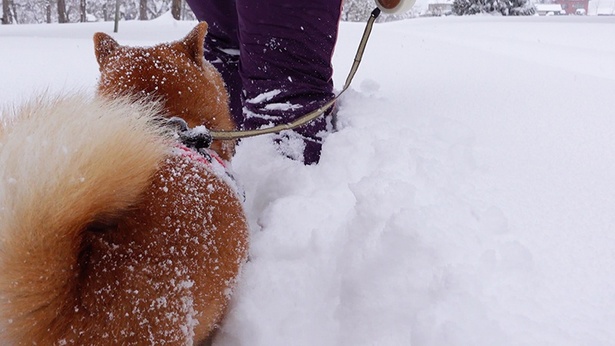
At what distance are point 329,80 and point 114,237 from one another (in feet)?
3.50

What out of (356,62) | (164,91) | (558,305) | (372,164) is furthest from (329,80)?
(558,305)

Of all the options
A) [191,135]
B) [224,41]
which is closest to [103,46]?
[191,135]

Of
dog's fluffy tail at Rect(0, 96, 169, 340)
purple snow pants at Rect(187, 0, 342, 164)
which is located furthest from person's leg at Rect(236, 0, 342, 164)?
dog's fluffy tail at Rect(0, 96, 169, 340)

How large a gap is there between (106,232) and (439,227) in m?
0.67

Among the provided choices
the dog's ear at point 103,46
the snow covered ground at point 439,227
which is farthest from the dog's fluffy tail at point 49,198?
the dog's ear at point 103,46

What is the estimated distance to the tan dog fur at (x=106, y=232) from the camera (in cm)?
66

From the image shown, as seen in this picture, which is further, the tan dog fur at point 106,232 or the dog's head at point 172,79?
the dog's head at point 172,79

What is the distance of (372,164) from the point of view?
141cm

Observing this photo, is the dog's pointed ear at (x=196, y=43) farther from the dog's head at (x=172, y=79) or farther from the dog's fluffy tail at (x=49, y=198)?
the dog's fluffy tail at (x=49, y=198)

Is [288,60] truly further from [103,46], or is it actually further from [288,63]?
[103,46]

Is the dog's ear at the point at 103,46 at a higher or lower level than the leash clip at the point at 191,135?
higher

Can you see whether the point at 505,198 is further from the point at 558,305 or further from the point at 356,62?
the point at 356,62

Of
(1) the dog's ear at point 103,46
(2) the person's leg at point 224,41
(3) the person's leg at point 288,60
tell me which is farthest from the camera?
(2) the person's leg at point 224,41

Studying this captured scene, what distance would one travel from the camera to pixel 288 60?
5.08 ft
